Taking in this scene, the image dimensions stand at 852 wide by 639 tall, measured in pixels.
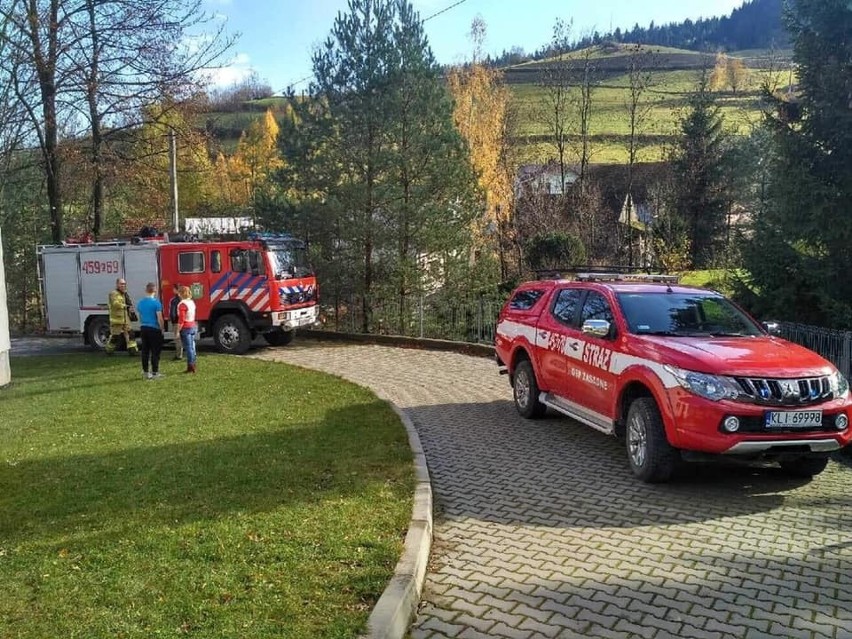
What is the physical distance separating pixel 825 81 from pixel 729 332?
5930 mm

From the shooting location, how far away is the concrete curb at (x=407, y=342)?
15.6 metres

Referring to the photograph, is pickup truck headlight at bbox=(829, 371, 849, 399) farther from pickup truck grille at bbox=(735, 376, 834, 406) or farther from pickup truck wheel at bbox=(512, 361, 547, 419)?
pickup truck wheel at bbox=(512, 361, 547, 419)

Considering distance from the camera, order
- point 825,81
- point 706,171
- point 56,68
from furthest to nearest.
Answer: point 706,171, point 56,68, point 825,81

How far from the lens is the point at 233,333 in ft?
53.9

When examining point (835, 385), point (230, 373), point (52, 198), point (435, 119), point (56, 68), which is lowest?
point (230, 373)

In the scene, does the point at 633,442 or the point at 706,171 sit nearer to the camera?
the point at 633,442

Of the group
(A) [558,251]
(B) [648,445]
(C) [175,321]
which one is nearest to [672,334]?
(B) [648,445]

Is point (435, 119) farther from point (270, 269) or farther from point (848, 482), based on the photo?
point (848, 482)

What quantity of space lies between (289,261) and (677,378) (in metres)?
11.9

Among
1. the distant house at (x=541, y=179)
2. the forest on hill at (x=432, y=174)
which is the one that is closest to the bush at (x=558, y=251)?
the forest on hill at (x=432, y=174)

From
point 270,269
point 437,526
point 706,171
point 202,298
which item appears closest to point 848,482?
point 437,526

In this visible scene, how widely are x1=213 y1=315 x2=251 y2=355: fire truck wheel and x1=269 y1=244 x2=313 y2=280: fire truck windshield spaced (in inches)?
57.1

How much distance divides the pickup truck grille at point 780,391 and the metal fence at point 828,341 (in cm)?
310

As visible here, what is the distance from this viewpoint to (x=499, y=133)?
41188 millimetres
